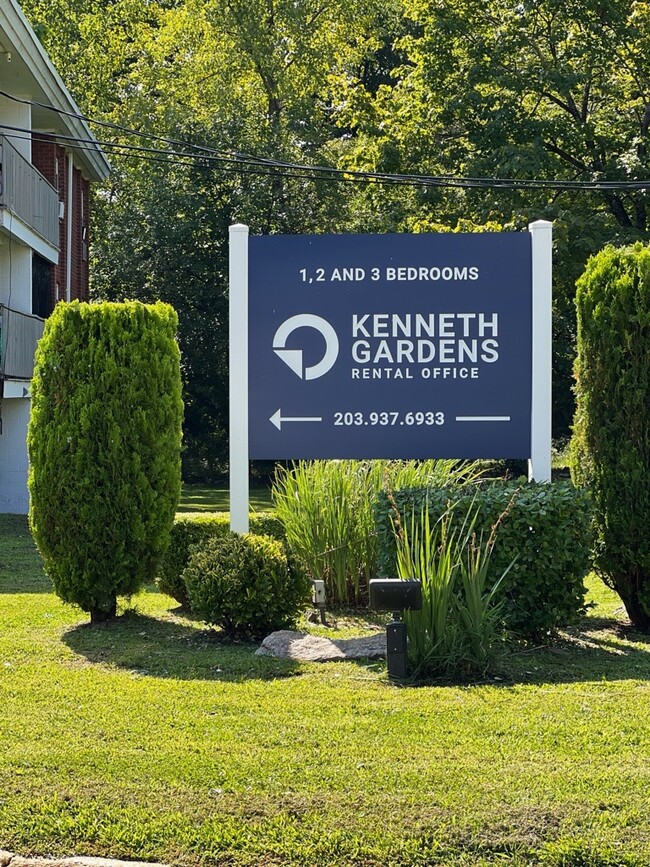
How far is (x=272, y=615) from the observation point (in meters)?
7.83

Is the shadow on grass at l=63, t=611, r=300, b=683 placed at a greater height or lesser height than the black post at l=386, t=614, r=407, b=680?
lesser

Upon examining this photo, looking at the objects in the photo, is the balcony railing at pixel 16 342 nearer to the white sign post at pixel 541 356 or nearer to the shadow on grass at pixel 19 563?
the shadow on grass at pixel 19 563

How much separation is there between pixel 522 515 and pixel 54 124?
62.7 feet

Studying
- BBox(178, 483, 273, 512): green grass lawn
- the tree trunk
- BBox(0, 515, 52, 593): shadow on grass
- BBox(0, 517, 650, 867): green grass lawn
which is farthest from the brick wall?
BBox(0, 517, 650, 867): green grass lawn

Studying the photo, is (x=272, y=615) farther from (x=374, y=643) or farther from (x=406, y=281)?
(x=406, y=281)

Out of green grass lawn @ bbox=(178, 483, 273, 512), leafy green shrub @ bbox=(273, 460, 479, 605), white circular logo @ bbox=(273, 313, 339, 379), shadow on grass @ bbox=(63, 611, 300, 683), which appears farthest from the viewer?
green grass lawn @ bbox=(178, 483, 273, 512)

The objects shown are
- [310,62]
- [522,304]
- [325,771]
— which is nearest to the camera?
[325,771]

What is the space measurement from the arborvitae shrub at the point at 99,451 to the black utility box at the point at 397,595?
2.53 m

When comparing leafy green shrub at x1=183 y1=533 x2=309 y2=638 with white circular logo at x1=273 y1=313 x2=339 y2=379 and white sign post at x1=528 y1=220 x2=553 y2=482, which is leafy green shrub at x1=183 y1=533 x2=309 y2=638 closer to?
white circular logo at x1=273 y1=313 x2=339 y2=379

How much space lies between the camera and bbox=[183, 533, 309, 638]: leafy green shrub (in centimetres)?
766

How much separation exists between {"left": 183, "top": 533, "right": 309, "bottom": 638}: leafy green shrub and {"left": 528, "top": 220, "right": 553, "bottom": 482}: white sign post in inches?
80.2

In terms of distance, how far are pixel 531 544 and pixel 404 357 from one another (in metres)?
1.93

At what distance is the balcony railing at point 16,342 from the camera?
1911 cm

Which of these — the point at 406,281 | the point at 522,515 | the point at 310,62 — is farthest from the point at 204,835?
the point at 310,62
